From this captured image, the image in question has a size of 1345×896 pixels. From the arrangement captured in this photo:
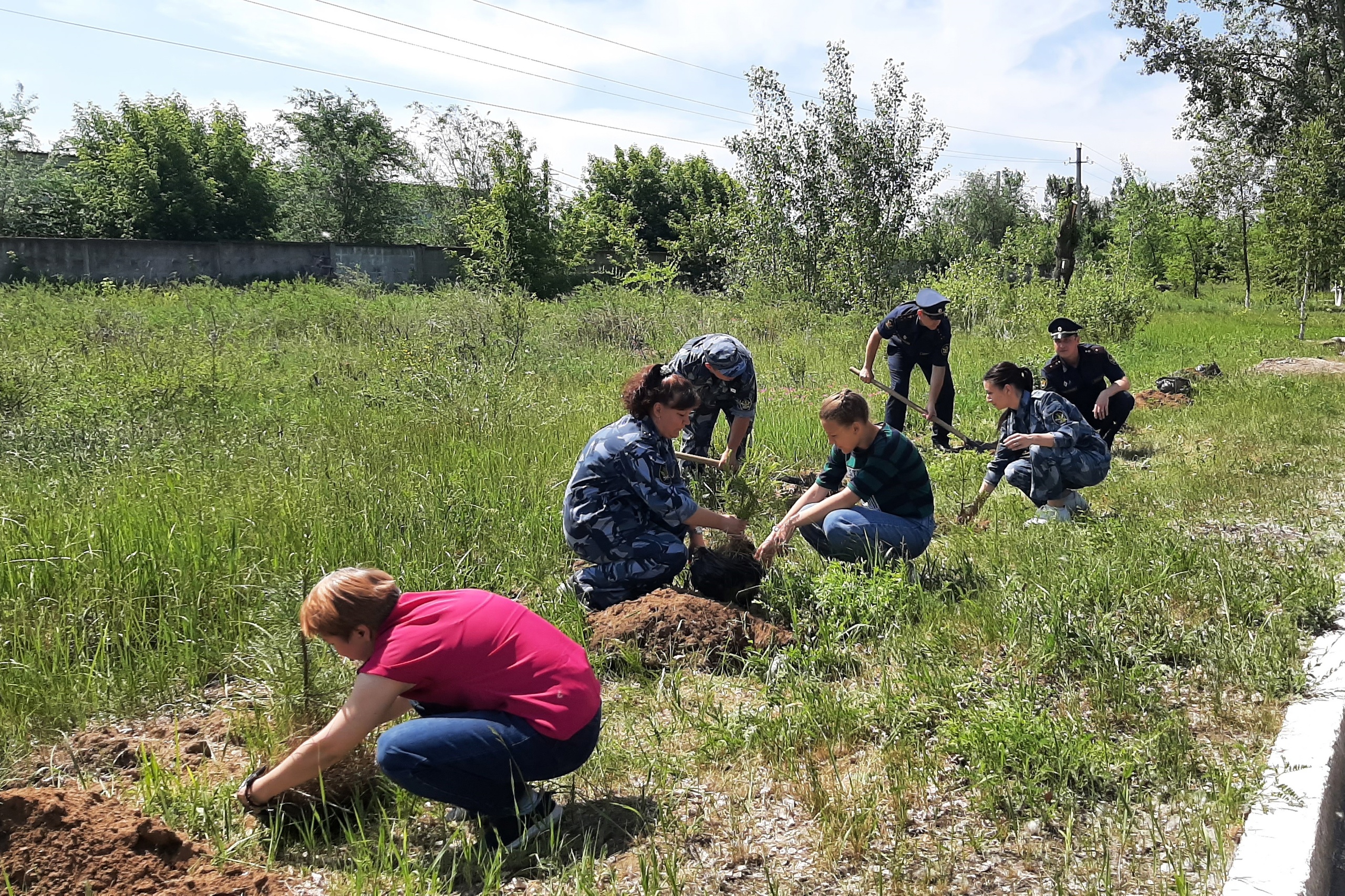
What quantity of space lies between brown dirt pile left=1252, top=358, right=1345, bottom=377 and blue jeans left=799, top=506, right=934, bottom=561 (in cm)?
1150

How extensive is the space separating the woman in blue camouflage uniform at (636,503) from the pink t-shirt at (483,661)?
1.56 m

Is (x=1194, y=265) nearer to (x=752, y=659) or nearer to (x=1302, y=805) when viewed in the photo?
→ (x=752, y=659)

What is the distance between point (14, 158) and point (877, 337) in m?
32.9

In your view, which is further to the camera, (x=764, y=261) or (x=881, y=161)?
(x=764, y=261)

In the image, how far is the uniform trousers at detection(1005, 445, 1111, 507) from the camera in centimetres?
607

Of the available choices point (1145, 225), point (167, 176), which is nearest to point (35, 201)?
point (167, 176)

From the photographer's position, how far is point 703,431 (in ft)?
21.3

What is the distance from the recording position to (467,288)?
19406mm

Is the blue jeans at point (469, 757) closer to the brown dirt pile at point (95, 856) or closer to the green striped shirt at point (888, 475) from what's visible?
the brown dirt pile at point (95, 856)

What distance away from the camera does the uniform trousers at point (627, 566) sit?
4.49 metres

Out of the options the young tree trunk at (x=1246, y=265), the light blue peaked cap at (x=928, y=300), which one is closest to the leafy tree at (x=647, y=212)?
the young tree trunk at (x=1246, y=265)

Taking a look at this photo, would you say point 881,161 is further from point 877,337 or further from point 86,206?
point 86,206

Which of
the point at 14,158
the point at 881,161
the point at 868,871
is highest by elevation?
the point at 14,158

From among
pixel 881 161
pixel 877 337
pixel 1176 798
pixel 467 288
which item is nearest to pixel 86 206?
pixel 467 288
